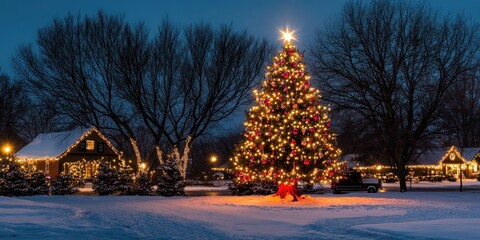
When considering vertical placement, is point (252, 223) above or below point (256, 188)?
below

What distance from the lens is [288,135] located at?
2958 centimetres

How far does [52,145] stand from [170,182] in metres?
30.6

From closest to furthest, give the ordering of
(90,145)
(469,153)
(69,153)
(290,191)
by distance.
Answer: (290,191)
(69,153)
(90,145)
(469,153)

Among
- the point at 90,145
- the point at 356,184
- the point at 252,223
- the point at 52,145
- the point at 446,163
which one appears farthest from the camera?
the point at 446,163

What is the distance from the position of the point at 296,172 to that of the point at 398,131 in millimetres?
12799

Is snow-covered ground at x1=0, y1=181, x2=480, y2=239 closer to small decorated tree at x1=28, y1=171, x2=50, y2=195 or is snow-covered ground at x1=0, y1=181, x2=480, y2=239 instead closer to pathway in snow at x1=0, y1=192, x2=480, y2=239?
pathway in snow at x1=0, y1=192, x2=480, y2=239

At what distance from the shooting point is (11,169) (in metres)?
37.7

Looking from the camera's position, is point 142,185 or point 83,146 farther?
point 83,146

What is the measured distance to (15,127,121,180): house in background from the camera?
61156 millimetres

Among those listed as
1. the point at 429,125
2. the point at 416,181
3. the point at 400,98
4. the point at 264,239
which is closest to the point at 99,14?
the point at 400,98

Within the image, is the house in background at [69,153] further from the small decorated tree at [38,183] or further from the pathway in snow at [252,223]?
the pathway in snow at [252,223]

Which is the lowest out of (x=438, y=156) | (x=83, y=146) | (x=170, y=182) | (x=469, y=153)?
(x=170, y=182)

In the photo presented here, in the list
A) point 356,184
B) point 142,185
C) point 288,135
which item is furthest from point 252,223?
point 356,184

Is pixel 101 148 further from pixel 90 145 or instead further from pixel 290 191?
pixel 290 191
